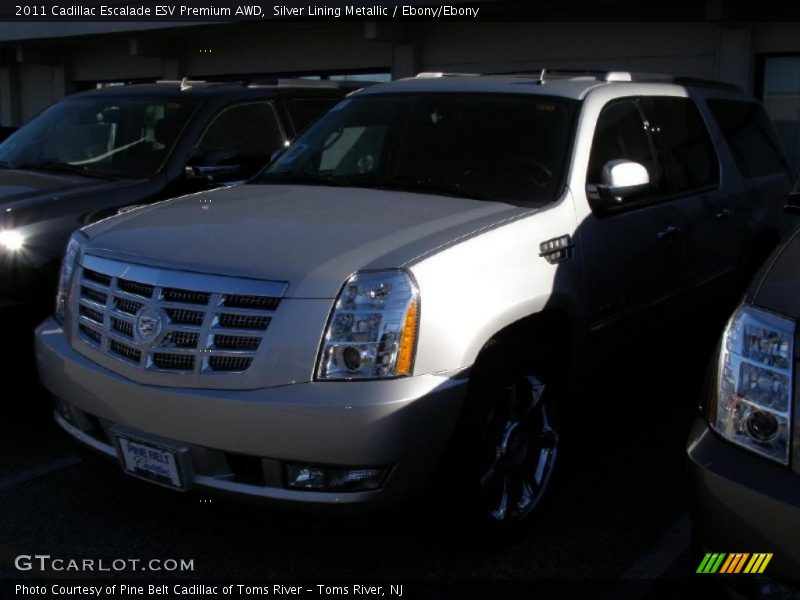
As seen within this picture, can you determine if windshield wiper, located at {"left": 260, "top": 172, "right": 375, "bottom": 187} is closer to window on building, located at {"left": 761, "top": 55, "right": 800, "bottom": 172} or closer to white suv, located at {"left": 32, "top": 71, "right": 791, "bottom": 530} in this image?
white suv, located at {"left": 32, "top": 71, "right": 791, "bottom": 530}

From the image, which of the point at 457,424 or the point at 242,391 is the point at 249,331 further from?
the point at 457,424

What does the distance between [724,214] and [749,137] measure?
1.00 m

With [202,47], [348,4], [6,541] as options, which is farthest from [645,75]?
[202,47]

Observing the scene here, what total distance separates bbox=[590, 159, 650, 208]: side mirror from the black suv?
8.72 ft

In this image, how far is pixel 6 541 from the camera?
377 cm

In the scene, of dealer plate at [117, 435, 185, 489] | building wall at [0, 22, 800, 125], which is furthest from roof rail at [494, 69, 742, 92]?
building wall at [0, 22, 800, 125]

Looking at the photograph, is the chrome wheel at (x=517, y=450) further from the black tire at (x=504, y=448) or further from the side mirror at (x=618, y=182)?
the side mirror at (x=618, y=182)

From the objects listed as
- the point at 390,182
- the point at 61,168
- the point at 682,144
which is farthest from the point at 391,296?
the point at 61,168

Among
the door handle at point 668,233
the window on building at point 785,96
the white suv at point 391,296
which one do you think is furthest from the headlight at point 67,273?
the window on building at point 785,96

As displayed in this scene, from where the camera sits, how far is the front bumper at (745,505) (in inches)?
93.6

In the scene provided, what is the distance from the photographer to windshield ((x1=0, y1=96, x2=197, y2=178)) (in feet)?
19.9

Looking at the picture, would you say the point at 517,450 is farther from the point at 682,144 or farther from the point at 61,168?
the point at 61,168

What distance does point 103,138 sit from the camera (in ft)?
20.7

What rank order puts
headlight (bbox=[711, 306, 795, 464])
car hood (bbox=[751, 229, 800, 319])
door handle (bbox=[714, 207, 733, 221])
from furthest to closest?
door handle (bbox=[714, 207, 733, 221])
car hood (bbox=[751, 229, 800, 319])
headlight (bbox=[711, 306, 795, 464])
